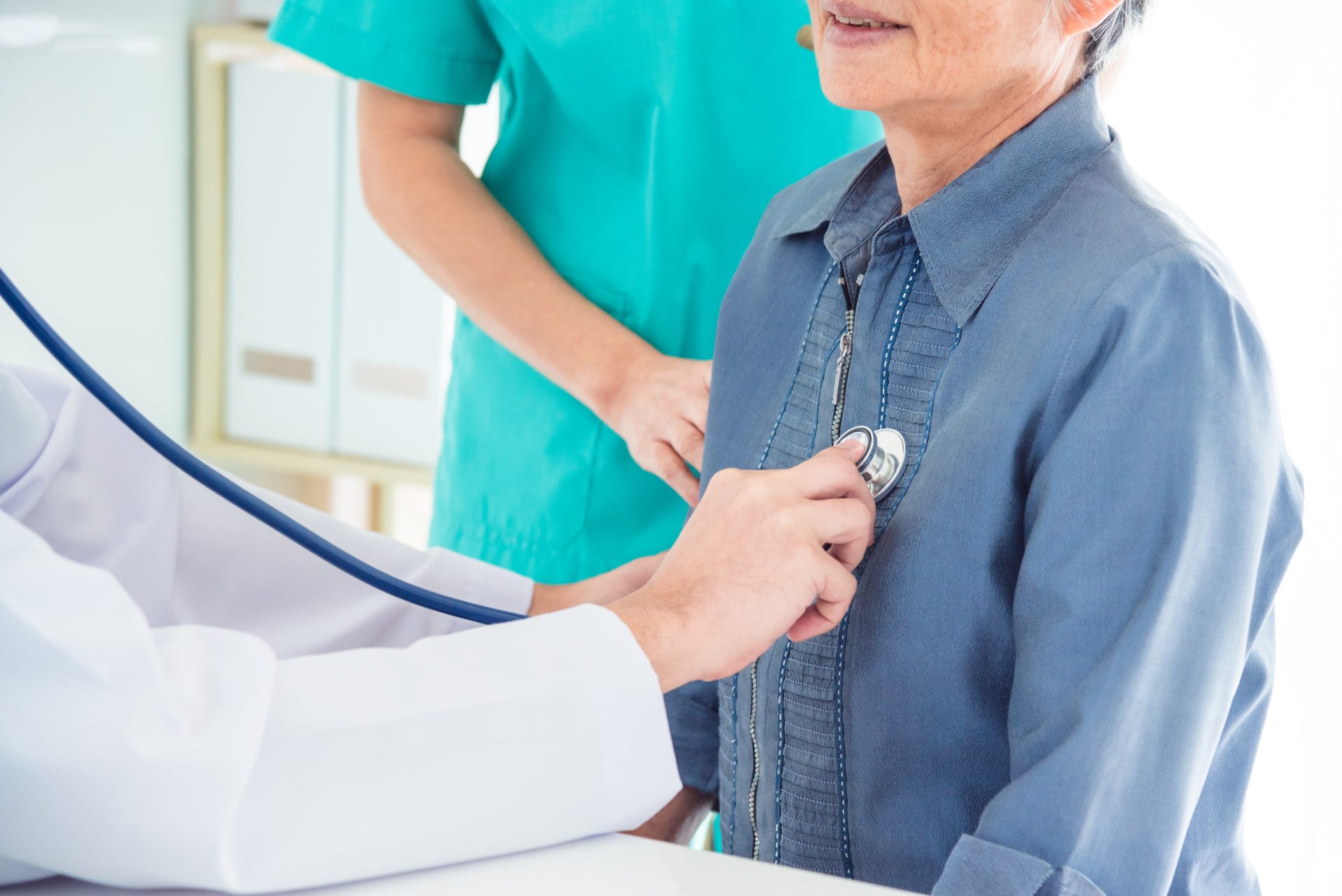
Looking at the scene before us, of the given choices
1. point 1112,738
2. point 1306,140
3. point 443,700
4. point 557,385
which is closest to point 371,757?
point 443,700

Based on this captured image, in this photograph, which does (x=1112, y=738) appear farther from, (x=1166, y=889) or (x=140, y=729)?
(x=140, y=729)

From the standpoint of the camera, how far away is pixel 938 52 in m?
0.90

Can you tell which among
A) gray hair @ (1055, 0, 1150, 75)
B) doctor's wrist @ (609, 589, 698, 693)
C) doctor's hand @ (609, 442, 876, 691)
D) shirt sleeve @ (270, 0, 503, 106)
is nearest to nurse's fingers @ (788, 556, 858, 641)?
doctor's hand @ (609, 442, 876, 691)

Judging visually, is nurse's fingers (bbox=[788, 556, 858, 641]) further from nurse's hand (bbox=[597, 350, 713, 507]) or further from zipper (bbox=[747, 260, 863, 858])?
nurse's hand (bbox=[597, 350, 713, 507])

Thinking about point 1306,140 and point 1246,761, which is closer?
point 1246,761

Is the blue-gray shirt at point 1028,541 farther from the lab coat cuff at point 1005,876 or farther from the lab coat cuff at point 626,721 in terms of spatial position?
the lab coat cuff at point 626,721

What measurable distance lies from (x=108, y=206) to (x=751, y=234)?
186 centimetres

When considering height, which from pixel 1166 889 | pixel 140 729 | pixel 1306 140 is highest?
pixel 1306 140

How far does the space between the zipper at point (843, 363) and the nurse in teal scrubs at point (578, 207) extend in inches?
9.5

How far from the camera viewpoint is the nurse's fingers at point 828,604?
87 cm

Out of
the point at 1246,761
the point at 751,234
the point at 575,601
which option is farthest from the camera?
the point at 751,234

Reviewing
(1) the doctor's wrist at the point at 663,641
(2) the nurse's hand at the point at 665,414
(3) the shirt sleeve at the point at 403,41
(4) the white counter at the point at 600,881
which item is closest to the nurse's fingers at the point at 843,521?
(1) the doctor's wrist at the point at 663,641

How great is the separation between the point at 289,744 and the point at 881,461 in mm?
440

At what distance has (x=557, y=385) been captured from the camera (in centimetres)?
148
